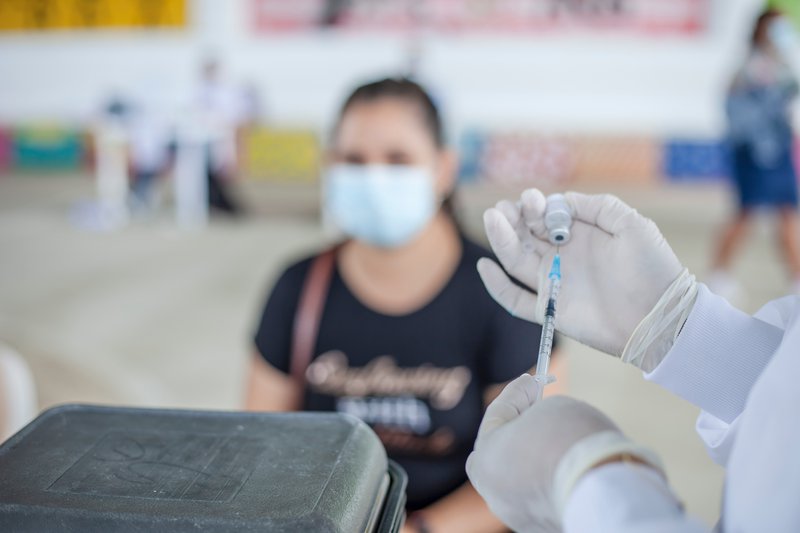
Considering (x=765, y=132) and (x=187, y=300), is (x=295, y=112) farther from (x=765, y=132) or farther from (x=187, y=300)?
(x=765, y=132)

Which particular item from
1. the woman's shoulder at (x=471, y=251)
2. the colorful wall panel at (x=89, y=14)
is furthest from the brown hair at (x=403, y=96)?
the colorful wall panel at (x=89, y=14)

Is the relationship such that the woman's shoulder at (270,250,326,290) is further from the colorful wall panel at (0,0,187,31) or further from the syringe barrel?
the colorful wall panel at (0,0,187,31)

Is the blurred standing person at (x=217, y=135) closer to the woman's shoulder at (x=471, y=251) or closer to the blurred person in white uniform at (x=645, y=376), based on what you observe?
the woman's shoulder at (x=471, y=251)

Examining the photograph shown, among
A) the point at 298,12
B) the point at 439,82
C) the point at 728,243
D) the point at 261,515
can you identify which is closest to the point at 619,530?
the point at 261,515

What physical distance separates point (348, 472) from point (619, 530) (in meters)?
0.22

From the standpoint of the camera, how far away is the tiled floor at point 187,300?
2.36 meters

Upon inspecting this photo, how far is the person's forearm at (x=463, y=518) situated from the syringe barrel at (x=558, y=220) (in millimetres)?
494

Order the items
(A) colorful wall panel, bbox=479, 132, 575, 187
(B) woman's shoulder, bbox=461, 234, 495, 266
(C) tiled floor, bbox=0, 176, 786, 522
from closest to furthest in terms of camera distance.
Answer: (B) woman's shoulder, bbox=461, 234, 495, 266, (C) tiled floor, bbox=0, 176, 786, 522, (A) colorful wall panel, bbox=479, 132, 575, 187

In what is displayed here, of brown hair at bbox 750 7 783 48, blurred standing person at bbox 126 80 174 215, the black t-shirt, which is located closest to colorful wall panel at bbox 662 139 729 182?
brown hair at bbox 750 7 783 48

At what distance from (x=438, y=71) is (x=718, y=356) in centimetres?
574

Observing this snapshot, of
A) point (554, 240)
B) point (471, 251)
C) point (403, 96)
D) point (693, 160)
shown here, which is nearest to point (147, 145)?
point (693, 160)

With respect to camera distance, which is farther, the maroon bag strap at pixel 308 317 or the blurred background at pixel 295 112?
the blurred background at pixel 295 112

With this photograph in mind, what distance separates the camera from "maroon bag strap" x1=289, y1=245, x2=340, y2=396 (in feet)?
3.75

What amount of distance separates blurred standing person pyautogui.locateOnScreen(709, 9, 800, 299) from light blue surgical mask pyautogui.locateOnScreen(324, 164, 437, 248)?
7.80ft
